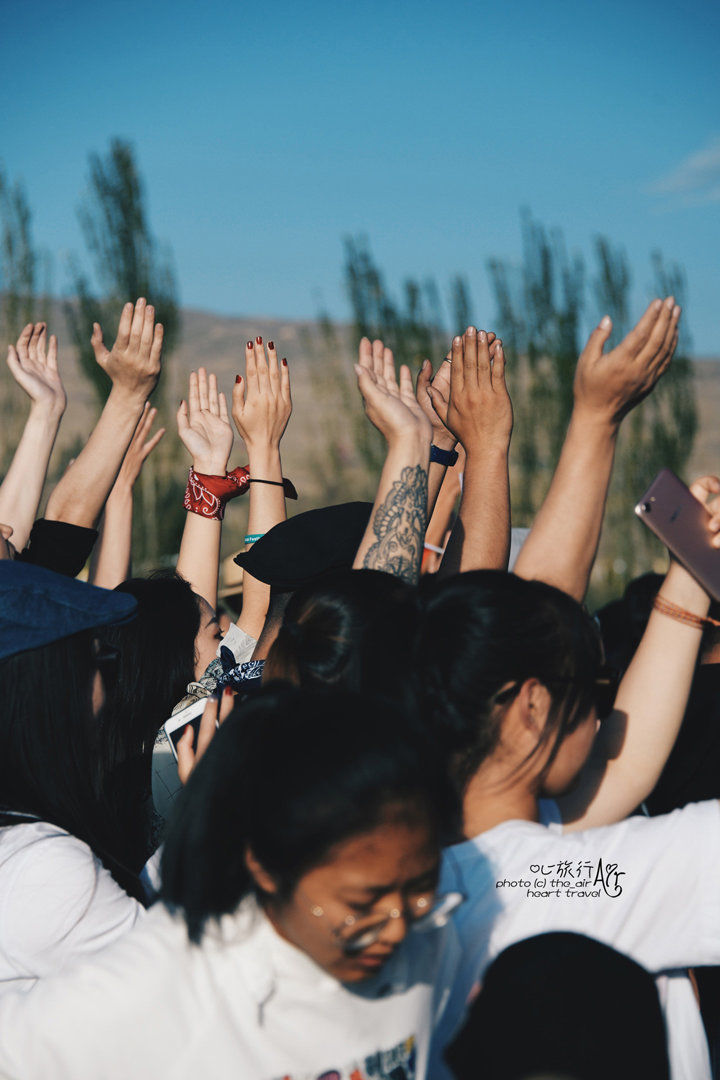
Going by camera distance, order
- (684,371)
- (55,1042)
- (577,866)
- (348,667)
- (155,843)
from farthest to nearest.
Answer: (684,371), (155,843), (348,667), (577,866), (55,1042)

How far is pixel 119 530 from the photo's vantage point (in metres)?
3.61

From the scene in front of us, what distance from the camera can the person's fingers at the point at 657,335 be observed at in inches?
67.7

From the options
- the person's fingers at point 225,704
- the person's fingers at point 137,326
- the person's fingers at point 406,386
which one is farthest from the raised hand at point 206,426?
the person's fingers at point 225,704

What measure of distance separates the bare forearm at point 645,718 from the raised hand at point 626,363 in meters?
0.32

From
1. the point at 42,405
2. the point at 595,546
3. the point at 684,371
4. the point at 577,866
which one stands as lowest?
the point at 577,866

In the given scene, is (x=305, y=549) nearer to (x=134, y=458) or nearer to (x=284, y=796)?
(x=284, y=796)

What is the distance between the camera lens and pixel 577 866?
1525mm

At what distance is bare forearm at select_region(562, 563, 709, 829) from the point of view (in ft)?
5.60

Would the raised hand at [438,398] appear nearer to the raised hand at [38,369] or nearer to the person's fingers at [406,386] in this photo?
the person's fingers at [406,386]

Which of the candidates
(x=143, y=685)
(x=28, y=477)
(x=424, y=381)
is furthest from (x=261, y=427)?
(x=143, y=685)

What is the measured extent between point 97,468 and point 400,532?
1.16 metres

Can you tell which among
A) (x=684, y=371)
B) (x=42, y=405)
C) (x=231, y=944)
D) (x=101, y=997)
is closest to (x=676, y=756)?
(x=231, y=944)

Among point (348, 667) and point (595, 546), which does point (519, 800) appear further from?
point (595, 546)

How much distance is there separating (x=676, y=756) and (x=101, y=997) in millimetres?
1536
